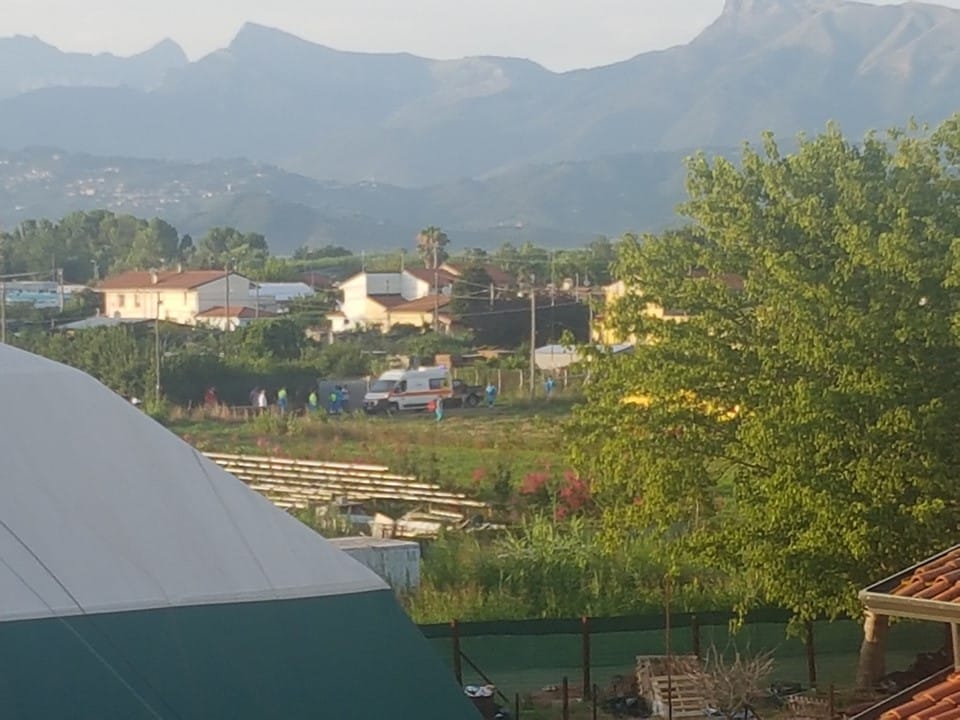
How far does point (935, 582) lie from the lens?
9336mm

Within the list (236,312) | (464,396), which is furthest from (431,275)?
(464,396)

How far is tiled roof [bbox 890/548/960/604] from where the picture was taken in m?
9.12

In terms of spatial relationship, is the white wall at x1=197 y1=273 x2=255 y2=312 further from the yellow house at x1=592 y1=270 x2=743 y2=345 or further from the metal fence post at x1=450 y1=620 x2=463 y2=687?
the metal fence post at x1=450 y1=620 x2=463 y2=687

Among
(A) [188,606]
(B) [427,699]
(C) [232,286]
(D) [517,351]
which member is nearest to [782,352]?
(B) [427,699]

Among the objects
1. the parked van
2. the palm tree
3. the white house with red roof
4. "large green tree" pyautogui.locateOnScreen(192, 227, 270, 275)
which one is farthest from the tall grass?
"large green tree" pyautogui.locateOnScreen(192, 227, 270, 275)

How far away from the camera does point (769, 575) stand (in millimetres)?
17859

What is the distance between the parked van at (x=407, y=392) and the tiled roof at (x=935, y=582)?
123ft

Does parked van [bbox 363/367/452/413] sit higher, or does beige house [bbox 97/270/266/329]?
beige house [bbox 97/270/266/329]

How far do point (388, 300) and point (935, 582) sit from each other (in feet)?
231

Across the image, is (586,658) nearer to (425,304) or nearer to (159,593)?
(159,593)

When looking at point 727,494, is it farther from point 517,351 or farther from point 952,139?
point 517,351

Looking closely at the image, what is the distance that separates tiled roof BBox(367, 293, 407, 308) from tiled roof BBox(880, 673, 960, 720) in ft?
220

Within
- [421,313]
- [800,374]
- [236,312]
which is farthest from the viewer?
[421,313]

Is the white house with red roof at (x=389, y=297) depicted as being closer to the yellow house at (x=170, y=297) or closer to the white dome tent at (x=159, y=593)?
the yellow house at (x=170, y=297)
